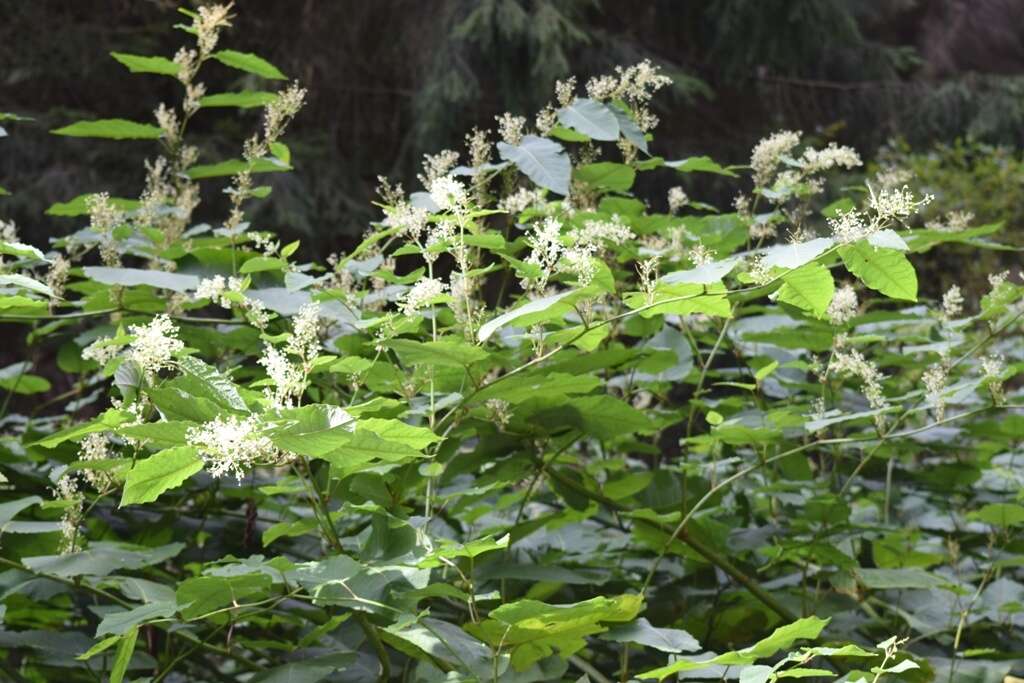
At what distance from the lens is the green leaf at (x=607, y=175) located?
213 centimetres

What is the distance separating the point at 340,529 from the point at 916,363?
3.98ft

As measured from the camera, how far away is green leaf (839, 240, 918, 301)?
4.89ft

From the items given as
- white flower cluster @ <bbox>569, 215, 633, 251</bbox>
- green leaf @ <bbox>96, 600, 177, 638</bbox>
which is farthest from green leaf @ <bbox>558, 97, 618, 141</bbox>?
green leaf @ <bbox>96, 600, 177, 638</bbox>

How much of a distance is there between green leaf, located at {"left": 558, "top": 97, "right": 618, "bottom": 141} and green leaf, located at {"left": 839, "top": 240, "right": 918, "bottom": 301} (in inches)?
22.8

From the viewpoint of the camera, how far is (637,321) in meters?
2.23

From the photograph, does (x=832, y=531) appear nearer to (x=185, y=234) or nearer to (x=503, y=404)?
(x=503, y=404)

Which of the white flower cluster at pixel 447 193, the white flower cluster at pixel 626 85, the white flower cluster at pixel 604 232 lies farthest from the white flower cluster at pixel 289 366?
the white flower cluster at pixel 626 85

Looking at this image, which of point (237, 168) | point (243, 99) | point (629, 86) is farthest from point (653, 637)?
point (243, 99)

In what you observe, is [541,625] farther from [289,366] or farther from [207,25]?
[207,25]

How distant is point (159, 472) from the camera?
1312 millimetres

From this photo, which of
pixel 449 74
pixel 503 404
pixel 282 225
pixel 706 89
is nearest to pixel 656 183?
pixel 706 89

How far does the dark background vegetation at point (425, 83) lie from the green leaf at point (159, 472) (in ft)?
26.5

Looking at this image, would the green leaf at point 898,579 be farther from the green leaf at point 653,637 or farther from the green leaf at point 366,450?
the green leaf at point 366,450

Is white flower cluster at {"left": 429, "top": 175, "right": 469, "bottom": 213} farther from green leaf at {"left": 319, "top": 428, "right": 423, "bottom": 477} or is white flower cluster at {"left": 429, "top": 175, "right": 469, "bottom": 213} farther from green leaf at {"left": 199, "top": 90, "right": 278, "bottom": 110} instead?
green leaf at {"left": 199, "top": 90, "right": 278, "bottom": 110}
